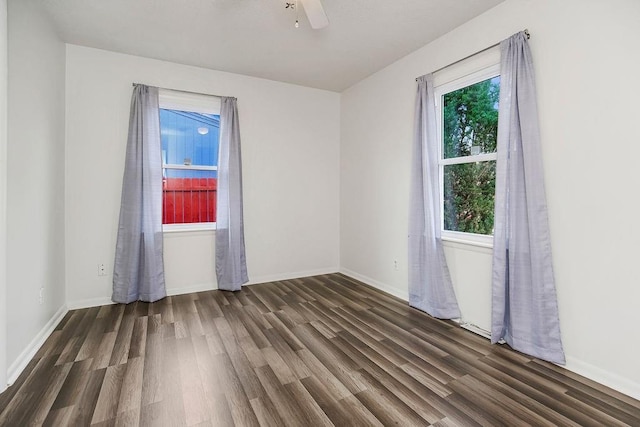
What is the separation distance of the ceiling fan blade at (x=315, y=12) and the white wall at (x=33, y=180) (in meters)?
1.99

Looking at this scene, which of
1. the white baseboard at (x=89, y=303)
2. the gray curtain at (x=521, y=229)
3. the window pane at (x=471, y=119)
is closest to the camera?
the gray curtain at (x=521, y=229)

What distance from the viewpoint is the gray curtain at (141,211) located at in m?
3.33

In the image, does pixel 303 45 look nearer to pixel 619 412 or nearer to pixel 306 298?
pixel 306 298

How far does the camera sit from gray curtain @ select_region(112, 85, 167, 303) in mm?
3328

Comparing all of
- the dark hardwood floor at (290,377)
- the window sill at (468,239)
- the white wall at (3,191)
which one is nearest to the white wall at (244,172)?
the dark hardwood floor at (290,377)

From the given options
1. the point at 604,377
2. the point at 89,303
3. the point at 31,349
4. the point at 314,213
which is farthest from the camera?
the point at 314,213

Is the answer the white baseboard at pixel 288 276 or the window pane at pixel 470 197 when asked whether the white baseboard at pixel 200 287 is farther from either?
the window pane at pixel 470 197

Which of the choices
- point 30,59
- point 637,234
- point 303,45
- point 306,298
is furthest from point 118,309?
point 637,234

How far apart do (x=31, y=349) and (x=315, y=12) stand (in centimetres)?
317

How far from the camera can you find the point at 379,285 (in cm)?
393

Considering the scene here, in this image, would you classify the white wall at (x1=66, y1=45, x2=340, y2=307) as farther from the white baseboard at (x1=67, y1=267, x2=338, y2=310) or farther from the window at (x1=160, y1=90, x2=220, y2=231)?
the window at (x1=160, y1=90, x2=220, y2=231)

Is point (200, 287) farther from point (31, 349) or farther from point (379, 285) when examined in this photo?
point (379, 285)

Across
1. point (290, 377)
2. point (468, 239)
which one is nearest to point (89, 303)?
point (290, 377)

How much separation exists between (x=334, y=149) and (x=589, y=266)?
3.41 metres
